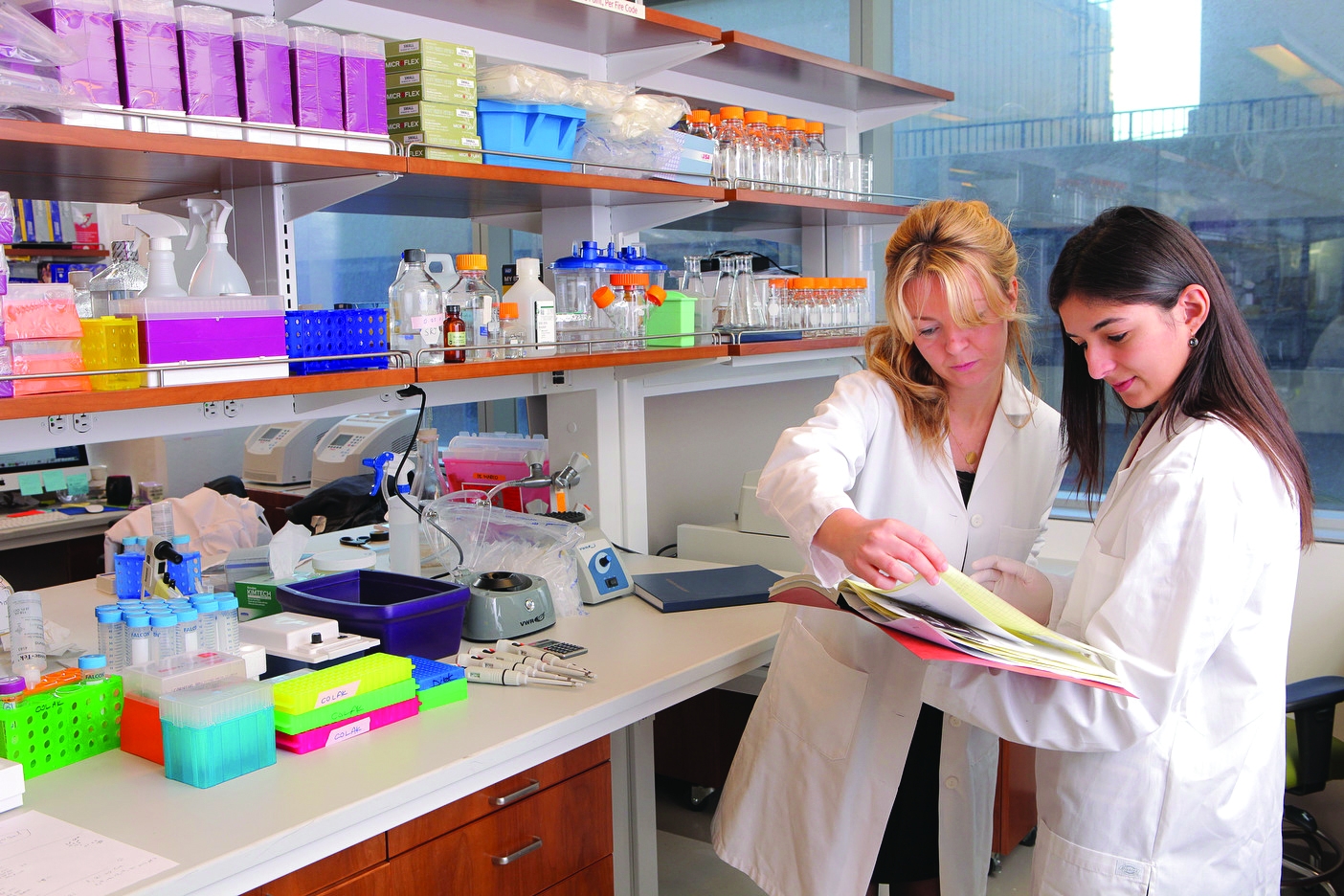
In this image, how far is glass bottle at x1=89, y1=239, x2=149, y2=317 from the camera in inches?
63.8

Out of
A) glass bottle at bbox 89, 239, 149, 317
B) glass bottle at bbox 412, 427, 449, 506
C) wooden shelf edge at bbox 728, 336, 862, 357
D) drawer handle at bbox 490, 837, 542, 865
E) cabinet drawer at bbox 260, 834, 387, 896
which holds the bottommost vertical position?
drawer handle at bbox 490, 837, 542, 865

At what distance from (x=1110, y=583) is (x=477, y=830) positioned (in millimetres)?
901

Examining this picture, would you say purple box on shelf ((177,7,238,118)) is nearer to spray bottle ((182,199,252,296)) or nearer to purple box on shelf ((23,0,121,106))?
purple box on shelf ((23,0,121,106))

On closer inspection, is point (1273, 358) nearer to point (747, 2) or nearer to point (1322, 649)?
point (1322, 649)

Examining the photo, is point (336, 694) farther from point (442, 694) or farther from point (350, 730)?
point (442, 694)

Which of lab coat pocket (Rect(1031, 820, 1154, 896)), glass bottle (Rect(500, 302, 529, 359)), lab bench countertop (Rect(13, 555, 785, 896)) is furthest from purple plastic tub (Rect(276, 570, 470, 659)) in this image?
lab coat pocket (Rect(1031, 820, 1154, 896))

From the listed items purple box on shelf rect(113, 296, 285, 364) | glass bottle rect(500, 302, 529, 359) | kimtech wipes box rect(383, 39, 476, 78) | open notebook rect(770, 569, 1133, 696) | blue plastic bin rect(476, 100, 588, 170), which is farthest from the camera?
glass bottle rect(500, 302, 529, 359)

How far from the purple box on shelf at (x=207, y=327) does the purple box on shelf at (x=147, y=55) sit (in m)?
0.27

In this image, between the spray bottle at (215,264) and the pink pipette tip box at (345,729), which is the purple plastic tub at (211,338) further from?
the pink pipette tip box at (345,729)

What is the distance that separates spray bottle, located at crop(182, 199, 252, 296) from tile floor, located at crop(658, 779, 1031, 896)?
1.79 meters

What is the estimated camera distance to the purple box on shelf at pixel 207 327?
1.50 m

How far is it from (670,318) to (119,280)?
1184 millimetres

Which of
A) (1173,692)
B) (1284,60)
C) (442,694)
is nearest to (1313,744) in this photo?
(1173,692)

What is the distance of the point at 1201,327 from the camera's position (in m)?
1.31
